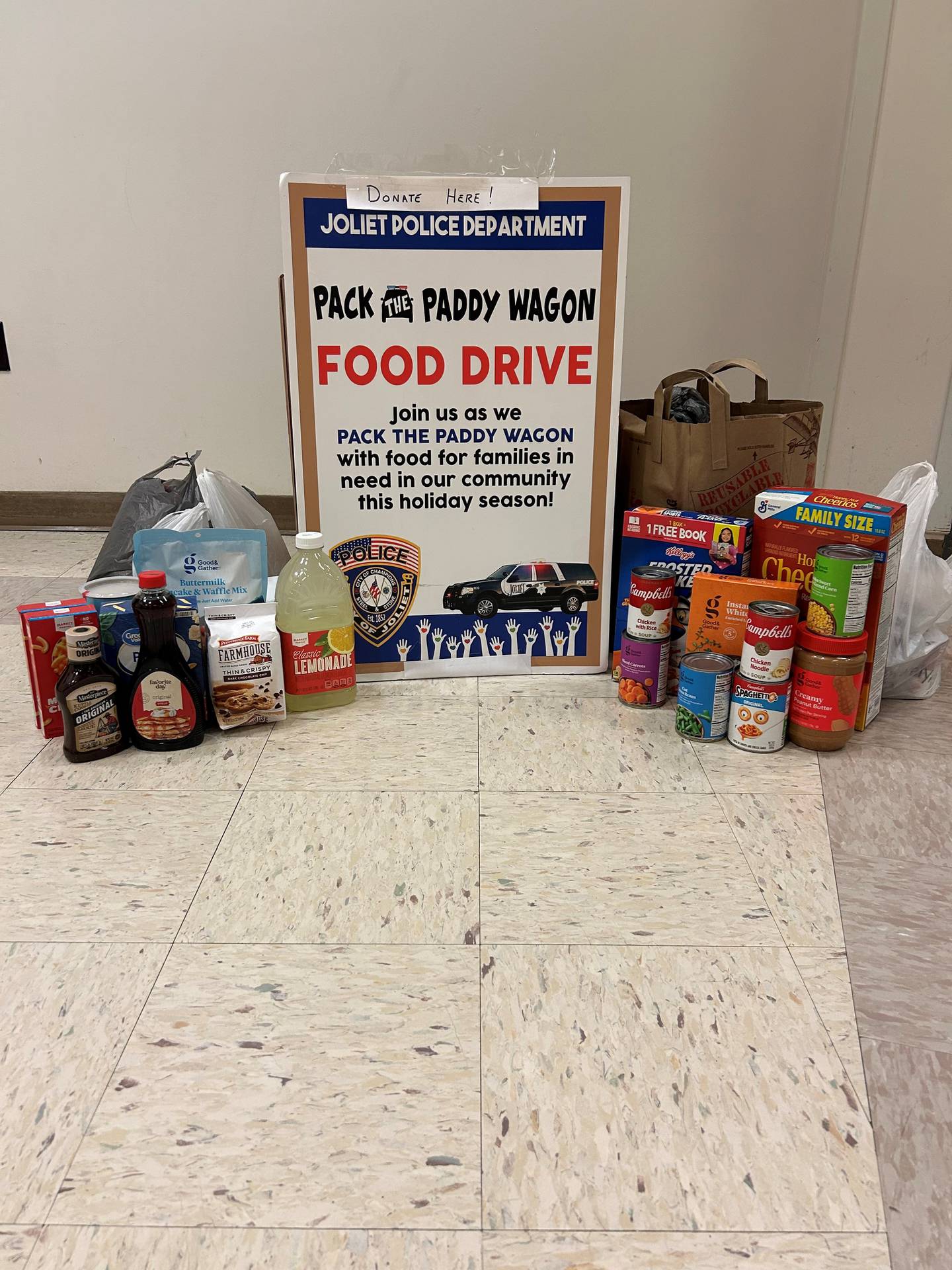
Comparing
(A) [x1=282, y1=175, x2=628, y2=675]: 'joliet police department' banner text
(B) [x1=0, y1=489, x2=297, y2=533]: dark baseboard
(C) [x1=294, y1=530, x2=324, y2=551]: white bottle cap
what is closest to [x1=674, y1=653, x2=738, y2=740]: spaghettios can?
(A) [x1=282, y1=175, x2=628, y2=675]: 'joliet police department' banner text

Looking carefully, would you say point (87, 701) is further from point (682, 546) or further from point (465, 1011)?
point (682, 546)

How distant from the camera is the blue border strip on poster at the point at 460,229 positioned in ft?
5.67

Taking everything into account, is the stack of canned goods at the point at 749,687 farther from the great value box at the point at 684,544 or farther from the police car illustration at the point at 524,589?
the police car illustration at the point at 524,589

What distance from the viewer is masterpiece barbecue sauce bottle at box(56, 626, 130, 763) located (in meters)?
1.57

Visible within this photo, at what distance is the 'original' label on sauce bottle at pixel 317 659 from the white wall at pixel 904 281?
1780mm

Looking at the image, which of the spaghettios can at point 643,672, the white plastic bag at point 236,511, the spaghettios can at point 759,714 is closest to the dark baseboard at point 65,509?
the white plastic bag at point 236,511

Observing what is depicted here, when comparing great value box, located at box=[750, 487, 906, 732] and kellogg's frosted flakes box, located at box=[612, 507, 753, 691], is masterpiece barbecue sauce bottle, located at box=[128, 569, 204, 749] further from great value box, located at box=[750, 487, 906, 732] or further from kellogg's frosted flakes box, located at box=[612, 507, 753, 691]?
great value box, located at box=[750, 487, 906, 732]

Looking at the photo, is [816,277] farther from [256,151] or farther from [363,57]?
[256,151]

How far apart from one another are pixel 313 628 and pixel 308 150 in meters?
1.67

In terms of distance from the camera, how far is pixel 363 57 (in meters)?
2.61

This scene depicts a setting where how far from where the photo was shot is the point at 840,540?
1721 mm

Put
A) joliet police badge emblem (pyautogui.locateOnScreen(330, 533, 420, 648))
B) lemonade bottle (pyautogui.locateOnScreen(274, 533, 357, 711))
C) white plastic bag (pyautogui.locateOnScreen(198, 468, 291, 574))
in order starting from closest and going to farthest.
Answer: lemonade bottle (pyautogui.locateOnScreen(274, 533, 357, 711)) < joliet police badge emblem (pyautogui.locateOnScreen(330, 533, 420, 648)) < white plastic bag (pyautogui.locateOnScreen(198, 468, 291, 574))

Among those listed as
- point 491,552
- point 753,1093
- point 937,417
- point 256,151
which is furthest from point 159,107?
point 753,1093

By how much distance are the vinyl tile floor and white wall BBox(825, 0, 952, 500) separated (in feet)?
4.91
